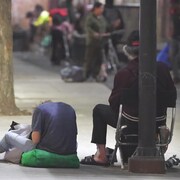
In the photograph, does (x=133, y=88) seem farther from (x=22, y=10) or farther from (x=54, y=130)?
(x=22, y=10)

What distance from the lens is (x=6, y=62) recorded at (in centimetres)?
1223

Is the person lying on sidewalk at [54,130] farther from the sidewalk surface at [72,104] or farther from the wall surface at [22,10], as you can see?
the wall surface at [22,10]

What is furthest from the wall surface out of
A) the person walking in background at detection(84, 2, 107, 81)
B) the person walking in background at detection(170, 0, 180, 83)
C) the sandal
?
the sandal

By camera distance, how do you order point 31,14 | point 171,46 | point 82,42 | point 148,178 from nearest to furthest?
point 148,178
point 171,46
point 82,42
point 31,14

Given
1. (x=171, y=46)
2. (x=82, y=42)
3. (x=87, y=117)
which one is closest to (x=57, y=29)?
(x=82, y=42)

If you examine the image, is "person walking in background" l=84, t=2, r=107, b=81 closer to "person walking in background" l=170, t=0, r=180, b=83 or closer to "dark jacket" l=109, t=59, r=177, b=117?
"person walking in background" l=170, t=0, r=180, b=83

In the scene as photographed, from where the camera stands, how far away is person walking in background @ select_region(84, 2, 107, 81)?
58.5 feet

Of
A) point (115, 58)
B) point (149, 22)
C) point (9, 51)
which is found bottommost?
point (115, 58)

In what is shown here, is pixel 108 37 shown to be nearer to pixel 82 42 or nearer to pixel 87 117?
pixel 82 42

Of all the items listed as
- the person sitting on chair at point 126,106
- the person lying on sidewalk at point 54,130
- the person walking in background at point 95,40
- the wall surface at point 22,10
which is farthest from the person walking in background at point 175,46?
the wall surface at point 22,10

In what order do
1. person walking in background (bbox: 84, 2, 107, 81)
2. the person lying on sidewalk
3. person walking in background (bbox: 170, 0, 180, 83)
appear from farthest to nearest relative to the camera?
person walking in background (bbox: 84, 2, 107, 81) → person walking in background (bbox: 170, 0, 180, 83) → the person lying on sidewalk

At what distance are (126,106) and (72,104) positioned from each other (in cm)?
561

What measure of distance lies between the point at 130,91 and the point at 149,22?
746 mm

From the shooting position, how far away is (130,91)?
322 inches
